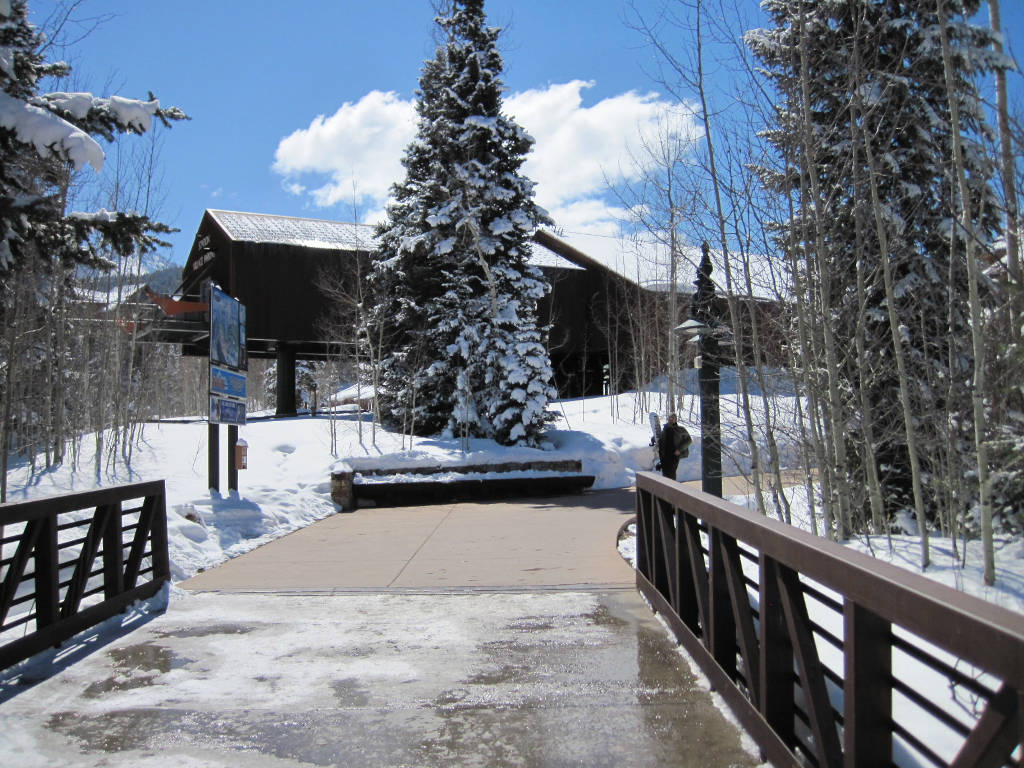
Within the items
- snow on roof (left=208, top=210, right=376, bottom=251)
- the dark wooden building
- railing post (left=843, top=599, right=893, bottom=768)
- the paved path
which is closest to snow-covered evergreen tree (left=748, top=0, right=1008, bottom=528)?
the paved path

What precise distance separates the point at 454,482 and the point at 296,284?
14490 mm

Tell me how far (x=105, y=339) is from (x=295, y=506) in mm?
6199

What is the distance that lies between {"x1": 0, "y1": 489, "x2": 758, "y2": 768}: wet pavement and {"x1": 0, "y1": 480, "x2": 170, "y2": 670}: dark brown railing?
235 millimetres

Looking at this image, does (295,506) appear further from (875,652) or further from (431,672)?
(875,652)

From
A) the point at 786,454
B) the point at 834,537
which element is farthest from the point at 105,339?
the point at 834,537

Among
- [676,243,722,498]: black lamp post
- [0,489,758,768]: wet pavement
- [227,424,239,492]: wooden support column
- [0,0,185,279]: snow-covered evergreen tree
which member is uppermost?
[0,0,185,279]: snow-covered evergreen tree

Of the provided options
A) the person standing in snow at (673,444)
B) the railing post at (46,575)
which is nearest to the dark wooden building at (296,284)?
the person standing in snow at (673,444)

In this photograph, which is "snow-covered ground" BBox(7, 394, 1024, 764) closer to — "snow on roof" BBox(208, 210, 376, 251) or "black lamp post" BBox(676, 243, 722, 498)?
"black lamp post" BBox(676, 243, 722, 498)

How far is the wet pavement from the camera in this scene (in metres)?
3.33

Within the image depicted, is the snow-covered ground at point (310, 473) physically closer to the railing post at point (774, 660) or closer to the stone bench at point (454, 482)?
the stone bench at point (454, 482)

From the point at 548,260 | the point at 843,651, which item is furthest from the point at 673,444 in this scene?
the point at 548,260

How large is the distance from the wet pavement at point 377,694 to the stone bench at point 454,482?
8901 millimetres

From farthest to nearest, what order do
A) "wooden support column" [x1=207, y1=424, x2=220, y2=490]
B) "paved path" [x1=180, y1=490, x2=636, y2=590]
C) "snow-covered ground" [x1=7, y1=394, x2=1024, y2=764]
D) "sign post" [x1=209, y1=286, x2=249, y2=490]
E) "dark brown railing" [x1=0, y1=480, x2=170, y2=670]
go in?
"sign post" [x1=209, y1=286, x2=249, y2=490] < "wooden support column" [x1=207, y1=424, x2=220, y2=490] < "paved path" [x1=180, y1=490, x2=636, y2=590] < "snow-covered ground" [x1=7, y1=394, x2=1024, y2=764] < "dark brown railing" [x1=0, y1=480, x2=170, y2=670]

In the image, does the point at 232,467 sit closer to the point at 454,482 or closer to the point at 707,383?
the point at 454,482
